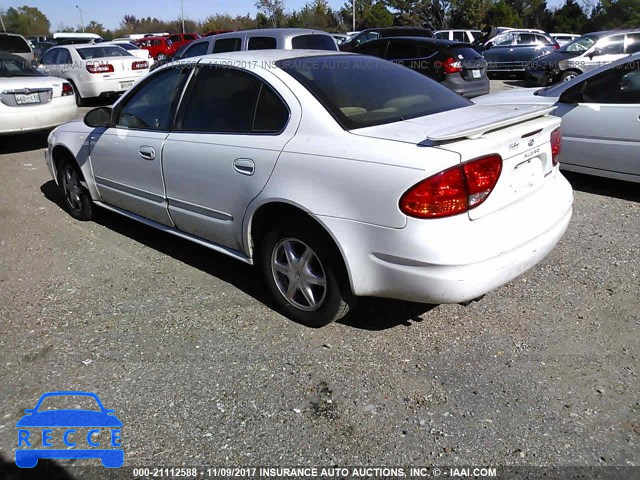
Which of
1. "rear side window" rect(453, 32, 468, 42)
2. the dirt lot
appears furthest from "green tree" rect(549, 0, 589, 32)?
the dirt lot

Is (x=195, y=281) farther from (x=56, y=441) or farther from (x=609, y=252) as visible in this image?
(x=609, y=252)

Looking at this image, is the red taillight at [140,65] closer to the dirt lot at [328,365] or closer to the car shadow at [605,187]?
the dirt lot at [328,365]

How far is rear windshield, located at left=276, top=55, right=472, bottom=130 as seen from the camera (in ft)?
10.6

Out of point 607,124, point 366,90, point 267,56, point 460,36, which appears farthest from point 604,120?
point 460,36

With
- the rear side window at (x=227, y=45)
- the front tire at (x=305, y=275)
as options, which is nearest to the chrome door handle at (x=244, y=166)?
the front tire at (x=305, y=275)

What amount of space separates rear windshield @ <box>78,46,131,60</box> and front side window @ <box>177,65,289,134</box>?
1045 cm

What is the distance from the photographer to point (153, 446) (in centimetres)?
254

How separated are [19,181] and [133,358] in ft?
16.6

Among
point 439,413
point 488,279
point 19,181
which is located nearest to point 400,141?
point 488,279

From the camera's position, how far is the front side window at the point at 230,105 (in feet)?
11.2

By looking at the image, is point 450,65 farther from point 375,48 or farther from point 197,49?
point 197,49

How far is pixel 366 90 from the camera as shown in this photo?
350 centimetres

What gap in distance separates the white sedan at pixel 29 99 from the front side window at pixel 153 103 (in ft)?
15.2

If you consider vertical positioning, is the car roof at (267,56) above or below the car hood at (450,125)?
above
